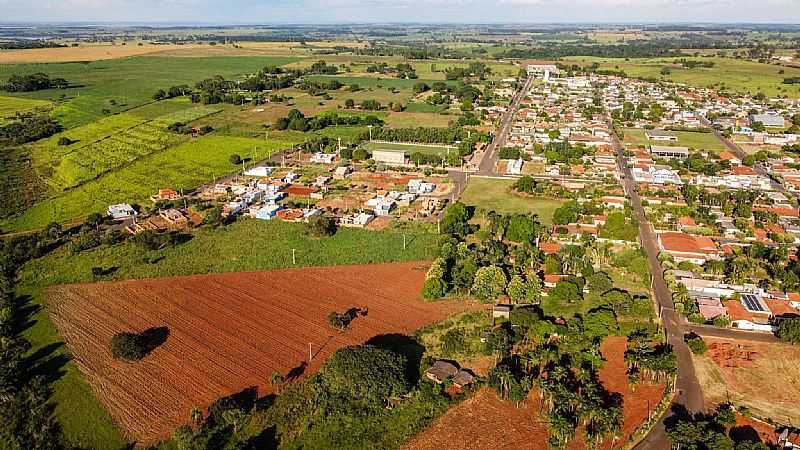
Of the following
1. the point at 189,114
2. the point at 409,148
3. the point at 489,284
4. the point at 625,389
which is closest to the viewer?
the point at 625,389

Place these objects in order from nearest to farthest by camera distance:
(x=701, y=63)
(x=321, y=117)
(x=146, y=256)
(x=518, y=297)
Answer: (x=518, y=297), (x=146, y=256), (x=321, y=117), (x=701, y=63)

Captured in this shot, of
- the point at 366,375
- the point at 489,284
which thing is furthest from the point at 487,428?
the point at 489,284

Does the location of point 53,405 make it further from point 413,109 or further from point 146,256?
point 413,109

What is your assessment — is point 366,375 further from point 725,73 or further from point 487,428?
point 725,73

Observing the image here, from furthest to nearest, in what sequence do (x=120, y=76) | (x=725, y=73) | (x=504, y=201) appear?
(x=725, y=73) → (x=120, y=76) → (x=504, y=201)

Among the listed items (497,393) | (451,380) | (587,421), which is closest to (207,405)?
(451,380)

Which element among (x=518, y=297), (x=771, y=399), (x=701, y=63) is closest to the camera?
(x=771, y=399)

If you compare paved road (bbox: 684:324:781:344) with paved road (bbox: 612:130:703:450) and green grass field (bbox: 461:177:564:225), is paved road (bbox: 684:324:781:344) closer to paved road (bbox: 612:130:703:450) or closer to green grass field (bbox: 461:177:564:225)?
paved road (bbox: 612:130:703:450)
